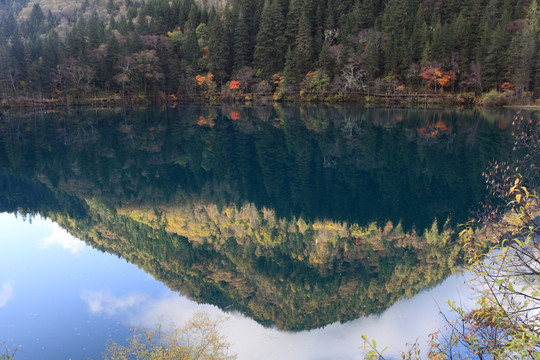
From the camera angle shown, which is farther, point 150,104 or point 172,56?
point 172,56

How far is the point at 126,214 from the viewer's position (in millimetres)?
14477

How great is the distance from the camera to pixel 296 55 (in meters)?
61.2

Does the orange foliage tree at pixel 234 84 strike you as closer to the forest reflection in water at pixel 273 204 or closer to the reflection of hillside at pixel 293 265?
the forest reflection in water at pixel 273 204

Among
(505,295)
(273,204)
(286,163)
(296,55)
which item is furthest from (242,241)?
(296,55)

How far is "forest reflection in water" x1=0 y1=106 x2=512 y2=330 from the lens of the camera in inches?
386

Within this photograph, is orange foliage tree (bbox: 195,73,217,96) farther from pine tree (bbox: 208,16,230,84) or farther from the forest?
pine tree (bbox: 208,16,230,84)

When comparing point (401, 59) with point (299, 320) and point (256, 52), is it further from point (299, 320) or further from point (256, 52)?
point (299, 320)

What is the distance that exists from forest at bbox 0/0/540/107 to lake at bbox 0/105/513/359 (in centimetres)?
3139

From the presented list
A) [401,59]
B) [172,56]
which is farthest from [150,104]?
[401,59]

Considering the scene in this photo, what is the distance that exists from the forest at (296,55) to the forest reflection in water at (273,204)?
26.3 metres

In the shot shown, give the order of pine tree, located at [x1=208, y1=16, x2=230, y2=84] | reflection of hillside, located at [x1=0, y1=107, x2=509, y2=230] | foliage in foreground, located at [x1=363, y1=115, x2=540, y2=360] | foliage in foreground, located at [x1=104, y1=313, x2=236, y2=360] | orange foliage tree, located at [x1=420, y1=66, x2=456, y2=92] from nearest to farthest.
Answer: foliage in foreground, located at [x1=363, y1=115, x2=540, y2=360]
foliage in foreground, located at [x1=104, y1=313, x2=236, y2=360]
reflection of hillside, located at [x1=0, y1=107, x2=509, y2=230]
orange foliage tree, located at [x1=420, y1=66, x2=456, y2=92]
pine tree, located at [x1=208, y1=16, x2=230, y2=84]

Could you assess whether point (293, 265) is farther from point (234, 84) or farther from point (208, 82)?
point (208, 82)

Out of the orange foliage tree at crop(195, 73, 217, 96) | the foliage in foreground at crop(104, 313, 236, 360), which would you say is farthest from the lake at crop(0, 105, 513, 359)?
the orange foliage tree at crop(195, 73, 217, 96)

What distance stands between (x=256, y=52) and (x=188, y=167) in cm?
4898
